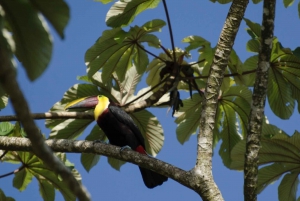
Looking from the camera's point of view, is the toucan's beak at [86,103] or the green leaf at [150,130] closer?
the toucan's beak at [86,103]

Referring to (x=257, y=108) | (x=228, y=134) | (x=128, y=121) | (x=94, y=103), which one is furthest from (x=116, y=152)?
(x=228, y=134)

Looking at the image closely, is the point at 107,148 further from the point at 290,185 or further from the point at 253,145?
the point at 290,185

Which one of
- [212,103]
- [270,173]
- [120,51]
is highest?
[120,51]

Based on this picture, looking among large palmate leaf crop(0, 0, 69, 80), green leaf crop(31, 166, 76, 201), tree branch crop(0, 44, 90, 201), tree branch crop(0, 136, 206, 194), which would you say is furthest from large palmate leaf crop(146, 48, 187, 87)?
tree branch crop(0, 44, 90, 201)

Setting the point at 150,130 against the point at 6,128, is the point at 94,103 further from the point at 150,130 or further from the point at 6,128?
the point at 6,128

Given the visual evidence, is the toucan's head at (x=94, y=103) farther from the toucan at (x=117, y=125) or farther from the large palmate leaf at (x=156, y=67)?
the large palmate leaf at (x=156, y=67)

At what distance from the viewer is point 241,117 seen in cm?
554

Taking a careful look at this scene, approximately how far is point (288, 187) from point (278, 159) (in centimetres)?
31

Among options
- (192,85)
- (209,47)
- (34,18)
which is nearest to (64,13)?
(34,18)

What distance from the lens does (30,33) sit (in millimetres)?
2676

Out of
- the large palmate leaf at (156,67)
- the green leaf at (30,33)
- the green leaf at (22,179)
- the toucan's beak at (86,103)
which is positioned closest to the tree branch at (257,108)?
the green leaf at (30,33)

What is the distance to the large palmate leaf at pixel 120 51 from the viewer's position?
5.09 m

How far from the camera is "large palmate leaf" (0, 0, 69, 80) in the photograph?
2.55 meters

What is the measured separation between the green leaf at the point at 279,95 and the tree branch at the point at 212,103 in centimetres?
112
